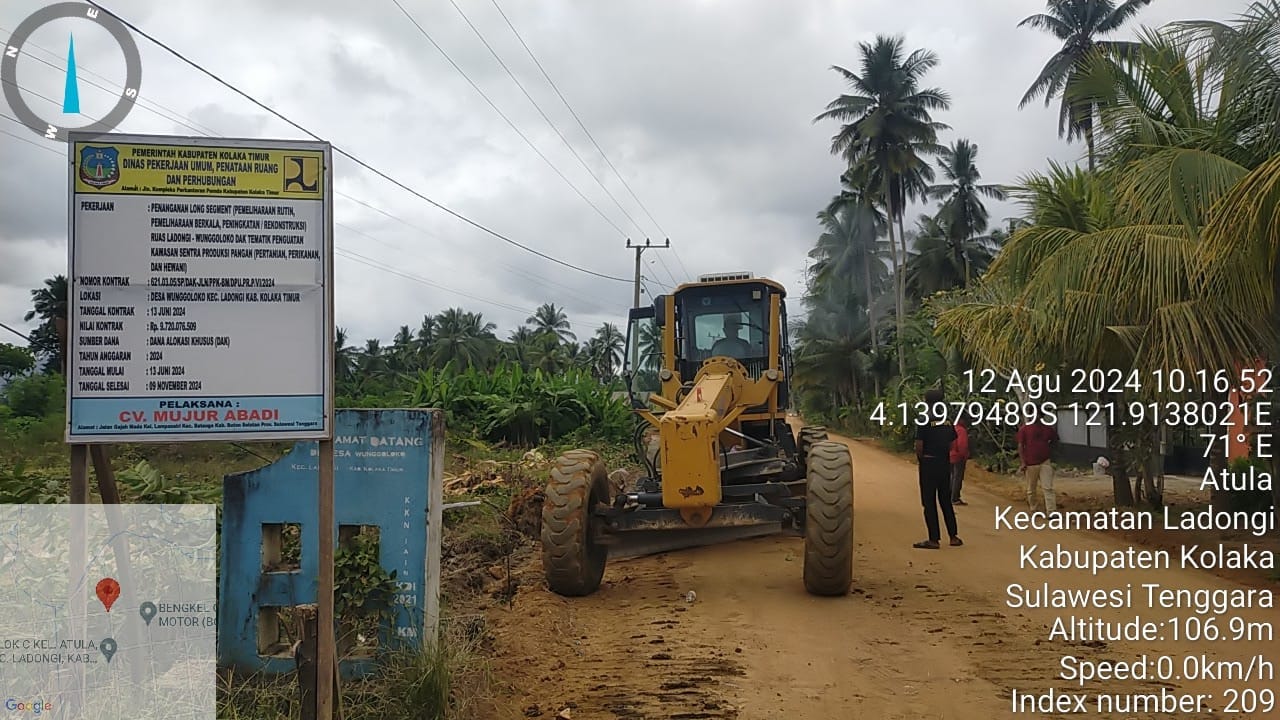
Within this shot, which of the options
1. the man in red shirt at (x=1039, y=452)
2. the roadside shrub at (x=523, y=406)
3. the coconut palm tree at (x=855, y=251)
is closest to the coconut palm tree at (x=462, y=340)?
the coconut palm tree at (x=855, y=251)

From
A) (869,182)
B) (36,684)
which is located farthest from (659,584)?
(869,182)

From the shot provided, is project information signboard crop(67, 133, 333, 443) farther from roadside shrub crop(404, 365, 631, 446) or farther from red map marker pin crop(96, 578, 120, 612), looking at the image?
roadside shrub crop(404, 365, 631, 446)

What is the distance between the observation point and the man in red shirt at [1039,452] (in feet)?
42.6

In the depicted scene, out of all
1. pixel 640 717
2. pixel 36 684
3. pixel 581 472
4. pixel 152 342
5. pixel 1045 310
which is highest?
pixel 1045 310

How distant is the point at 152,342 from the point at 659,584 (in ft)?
18.6

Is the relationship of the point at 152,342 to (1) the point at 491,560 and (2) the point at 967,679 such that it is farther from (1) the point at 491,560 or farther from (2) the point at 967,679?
(1) the point at 491,560

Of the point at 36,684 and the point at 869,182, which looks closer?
the point at 36,684

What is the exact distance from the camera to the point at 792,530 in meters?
8.32

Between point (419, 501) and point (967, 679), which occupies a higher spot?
point (419, 501)

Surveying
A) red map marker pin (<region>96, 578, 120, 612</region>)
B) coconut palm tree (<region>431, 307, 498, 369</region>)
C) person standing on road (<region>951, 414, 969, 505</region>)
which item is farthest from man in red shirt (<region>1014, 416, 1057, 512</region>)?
coconut palm tree (<region>431, 307, 498, 369</region>)

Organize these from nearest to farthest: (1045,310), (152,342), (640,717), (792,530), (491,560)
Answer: (152,342) → (640,717) → (792,530) → (491,560) → (1045,310)

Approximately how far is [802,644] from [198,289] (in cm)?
457

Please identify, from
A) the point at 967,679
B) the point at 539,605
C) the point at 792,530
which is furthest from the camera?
the point at 792,530

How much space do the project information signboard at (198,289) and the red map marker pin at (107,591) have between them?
1.26 m
